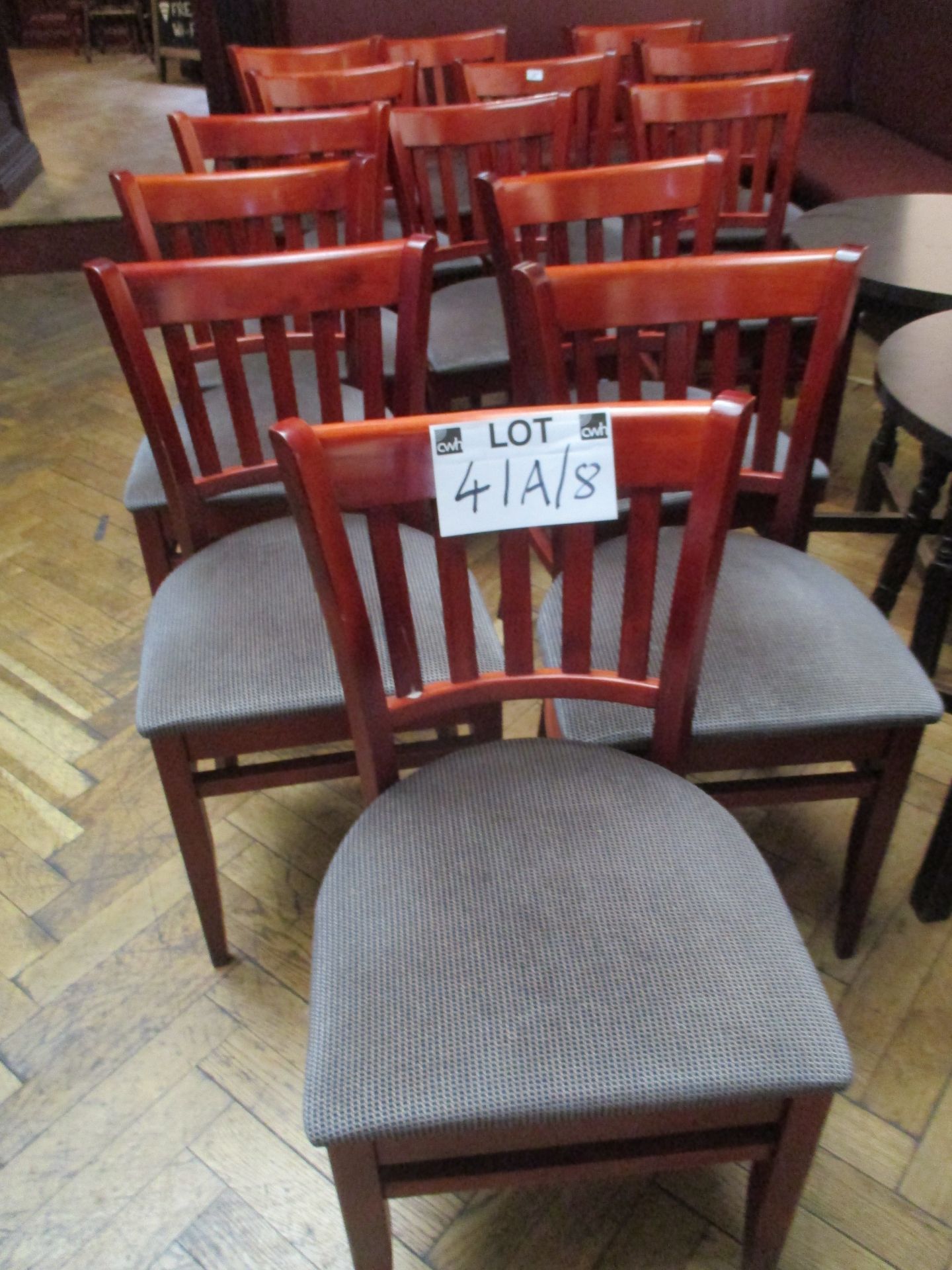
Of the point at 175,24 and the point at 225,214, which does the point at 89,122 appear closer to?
the point at 175,24

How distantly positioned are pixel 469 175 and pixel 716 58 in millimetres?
Result: 813

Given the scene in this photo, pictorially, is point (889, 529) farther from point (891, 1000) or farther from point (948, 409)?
point (891, 1000)

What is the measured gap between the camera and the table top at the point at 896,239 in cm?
155

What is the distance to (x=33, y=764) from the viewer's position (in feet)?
5.09

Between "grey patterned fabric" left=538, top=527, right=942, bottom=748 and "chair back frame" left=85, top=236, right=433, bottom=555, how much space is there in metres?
0.36

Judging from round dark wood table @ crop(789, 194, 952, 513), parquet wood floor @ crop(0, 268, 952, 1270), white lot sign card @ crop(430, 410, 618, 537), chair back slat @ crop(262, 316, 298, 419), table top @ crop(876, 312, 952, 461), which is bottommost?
parquet wood floor @ crop(0, 268, 952, 1270)

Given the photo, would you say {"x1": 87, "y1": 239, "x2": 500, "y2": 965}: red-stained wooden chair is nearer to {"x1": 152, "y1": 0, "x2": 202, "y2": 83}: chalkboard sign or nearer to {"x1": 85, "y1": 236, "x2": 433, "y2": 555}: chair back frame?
{"x1": 85, "y1": 236, "x2": 433, "y2": 555}: chair back frame

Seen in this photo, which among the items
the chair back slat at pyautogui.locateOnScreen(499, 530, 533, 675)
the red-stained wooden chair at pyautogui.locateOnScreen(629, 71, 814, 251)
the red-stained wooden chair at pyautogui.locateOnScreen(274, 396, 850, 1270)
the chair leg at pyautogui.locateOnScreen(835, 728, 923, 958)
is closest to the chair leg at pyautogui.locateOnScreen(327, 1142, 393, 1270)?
the red-stained wooden chair at pyautogui.locateOnScreen(274, 396, 850, 1270)

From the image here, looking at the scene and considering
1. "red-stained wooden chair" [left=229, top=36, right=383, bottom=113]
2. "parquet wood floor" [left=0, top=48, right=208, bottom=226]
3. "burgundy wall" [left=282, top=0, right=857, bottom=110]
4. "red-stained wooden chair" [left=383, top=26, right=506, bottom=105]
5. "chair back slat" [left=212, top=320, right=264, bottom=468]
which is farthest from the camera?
"parquet wood floor" [left=0, top=48, right=208, bottom=226]

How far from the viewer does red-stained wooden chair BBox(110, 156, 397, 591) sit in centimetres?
130

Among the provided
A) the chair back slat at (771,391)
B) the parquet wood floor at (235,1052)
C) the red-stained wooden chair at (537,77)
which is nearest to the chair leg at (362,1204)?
the parquet wood floor at (235,1052)

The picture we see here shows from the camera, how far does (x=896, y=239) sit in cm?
173

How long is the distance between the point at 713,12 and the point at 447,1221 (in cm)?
374

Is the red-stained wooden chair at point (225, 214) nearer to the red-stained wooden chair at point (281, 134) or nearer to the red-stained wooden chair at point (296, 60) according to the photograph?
the red-stained wooden chair at point (281, 134)
